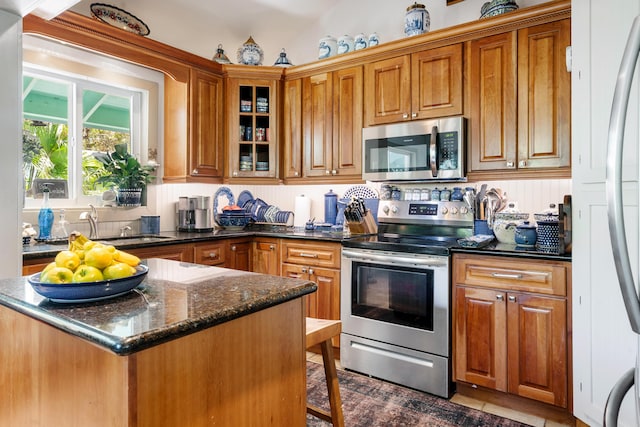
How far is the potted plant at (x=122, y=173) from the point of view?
3281 mm

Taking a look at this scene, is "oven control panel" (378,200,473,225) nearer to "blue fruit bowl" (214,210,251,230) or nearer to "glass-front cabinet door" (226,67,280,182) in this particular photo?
"glass-front cabinet door" (226,67,280,182)

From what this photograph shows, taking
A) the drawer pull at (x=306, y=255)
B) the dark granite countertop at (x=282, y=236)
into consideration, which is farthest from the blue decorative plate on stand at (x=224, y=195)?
the drawer pull at (x=306, y=255)

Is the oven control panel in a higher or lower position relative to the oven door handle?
higher

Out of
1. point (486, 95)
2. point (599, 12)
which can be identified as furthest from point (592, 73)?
point (486, 95)

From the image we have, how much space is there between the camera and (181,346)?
0.98m

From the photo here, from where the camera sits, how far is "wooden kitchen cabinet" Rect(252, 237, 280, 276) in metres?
3.36

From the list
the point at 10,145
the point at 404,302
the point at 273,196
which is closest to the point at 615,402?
the point at 404,302

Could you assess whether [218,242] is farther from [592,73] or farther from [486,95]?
[592,73]

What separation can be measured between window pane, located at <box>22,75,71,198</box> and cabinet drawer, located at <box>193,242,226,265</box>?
3.82 ft

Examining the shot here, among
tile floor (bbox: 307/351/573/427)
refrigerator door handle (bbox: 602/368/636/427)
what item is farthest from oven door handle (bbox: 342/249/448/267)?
refrigerator door handle (bbox: 602/368/636/427)

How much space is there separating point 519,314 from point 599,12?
1534 millimetres

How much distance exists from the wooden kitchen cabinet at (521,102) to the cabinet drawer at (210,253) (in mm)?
2009

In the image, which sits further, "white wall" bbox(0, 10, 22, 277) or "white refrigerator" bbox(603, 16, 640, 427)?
"white wall" bbox(0, 10, 22, 277)

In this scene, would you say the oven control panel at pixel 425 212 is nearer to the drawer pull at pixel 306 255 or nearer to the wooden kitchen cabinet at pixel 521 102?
the wooden kitchen cabinet at pixel 521 102
